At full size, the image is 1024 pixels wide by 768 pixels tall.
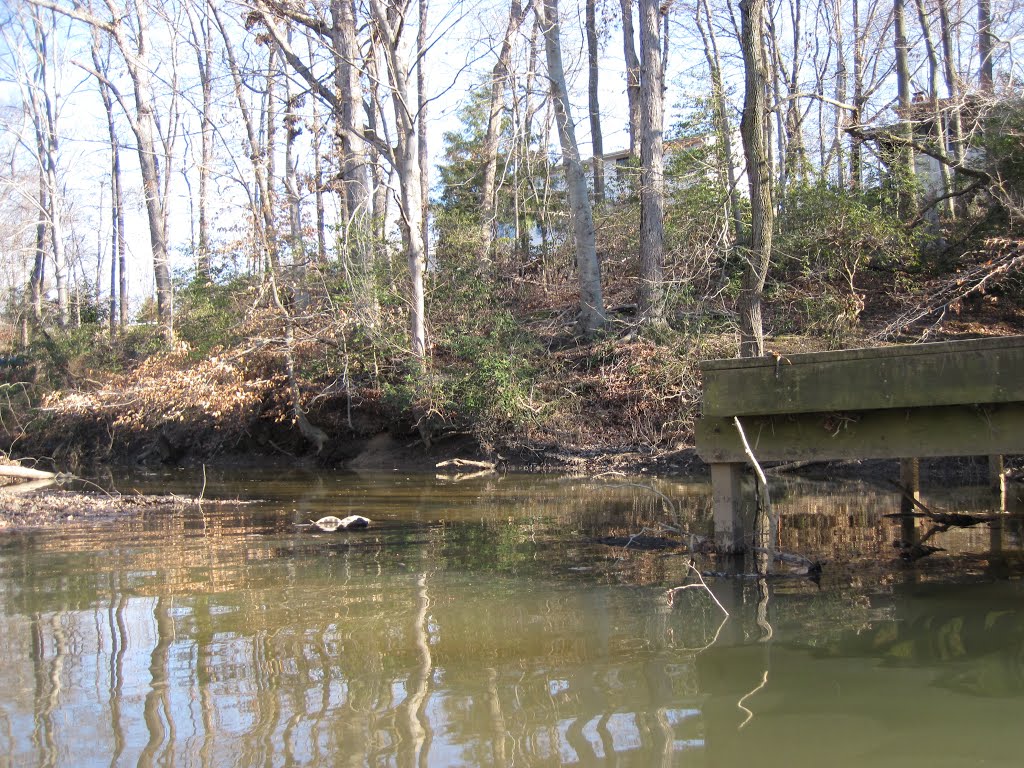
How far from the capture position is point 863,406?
6.64 m

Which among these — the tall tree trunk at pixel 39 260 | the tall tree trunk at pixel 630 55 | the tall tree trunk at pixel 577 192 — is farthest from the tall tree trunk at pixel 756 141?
the tall tree trunk at pixel 39 260

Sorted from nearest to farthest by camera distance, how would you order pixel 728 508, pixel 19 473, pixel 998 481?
pixel 728 508 < pixel 998 481 < pixel 19 473

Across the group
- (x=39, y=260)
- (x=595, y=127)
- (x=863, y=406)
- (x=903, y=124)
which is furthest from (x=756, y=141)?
(x=39, y=260)

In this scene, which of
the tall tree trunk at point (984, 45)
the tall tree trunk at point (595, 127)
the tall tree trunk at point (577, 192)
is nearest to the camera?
the tall tree trunk at point (577, 192)

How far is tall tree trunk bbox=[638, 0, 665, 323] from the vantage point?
1962cm

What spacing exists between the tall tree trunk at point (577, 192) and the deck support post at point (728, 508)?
12954 millimetres

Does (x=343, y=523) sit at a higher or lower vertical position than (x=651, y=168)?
lower

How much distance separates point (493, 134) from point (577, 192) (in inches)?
258

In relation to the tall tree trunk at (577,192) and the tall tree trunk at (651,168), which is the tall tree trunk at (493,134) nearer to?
the tall tree trunk at (577,192)

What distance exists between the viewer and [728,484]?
7.50 metres

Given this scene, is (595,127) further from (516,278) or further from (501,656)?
(501,656)

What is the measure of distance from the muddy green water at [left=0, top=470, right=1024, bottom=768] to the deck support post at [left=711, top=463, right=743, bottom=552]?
0.27 m

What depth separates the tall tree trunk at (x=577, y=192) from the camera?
1986 cm

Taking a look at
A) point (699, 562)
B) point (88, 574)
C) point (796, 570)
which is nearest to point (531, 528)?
point (699, 562)
